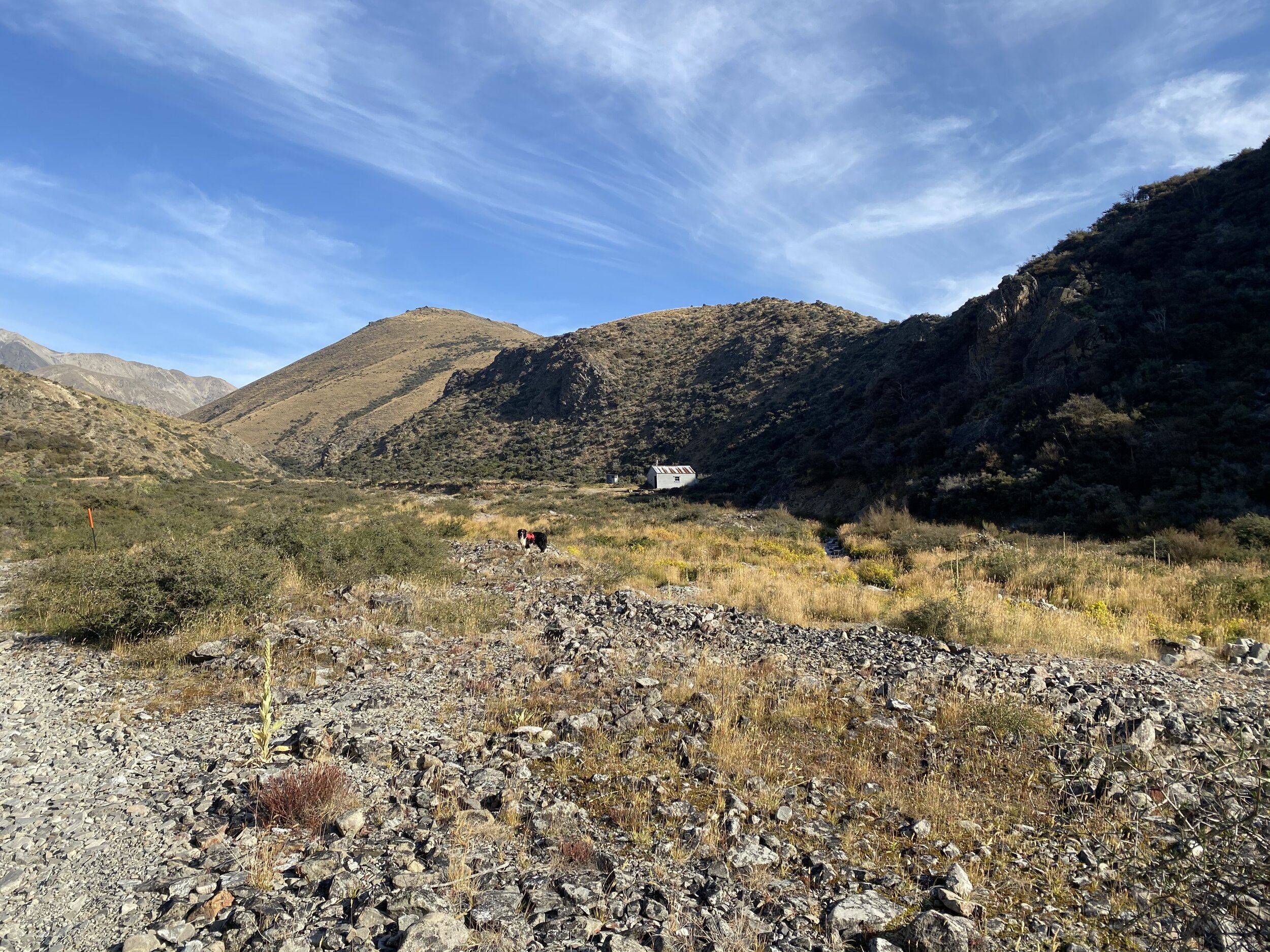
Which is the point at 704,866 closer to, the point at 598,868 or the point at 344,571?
the point at 598,868

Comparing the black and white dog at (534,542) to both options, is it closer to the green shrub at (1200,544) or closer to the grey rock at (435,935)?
the grey rock at (435,935)

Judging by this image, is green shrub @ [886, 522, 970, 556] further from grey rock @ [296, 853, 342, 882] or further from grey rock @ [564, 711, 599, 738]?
grey rock @ [296, 853, 342, 882]

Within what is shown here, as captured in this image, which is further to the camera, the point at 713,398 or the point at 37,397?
the point at 713,398

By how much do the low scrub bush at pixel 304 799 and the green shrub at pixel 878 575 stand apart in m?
11.5

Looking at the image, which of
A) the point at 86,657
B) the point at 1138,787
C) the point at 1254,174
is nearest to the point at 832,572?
the point at 1138,787

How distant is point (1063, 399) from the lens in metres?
24.5

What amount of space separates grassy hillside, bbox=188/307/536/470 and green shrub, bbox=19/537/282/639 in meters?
81.4

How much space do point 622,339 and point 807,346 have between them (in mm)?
26618

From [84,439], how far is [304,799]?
2165 inches

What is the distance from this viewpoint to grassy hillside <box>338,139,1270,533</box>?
63.1ft

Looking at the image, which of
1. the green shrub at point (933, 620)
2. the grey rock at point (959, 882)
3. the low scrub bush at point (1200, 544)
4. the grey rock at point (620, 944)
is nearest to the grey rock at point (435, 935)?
the grey rock at point (620, 944)

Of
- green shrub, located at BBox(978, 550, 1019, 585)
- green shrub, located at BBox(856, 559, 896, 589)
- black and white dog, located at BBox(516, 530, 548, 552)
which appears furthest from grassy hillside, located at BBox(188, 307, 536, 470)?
green shrub, located at BBox(978, 550, 1019, 585)

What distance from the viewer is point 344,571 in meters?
10.9

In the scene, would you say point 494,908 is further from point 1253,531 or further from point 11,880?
point 1253,531
